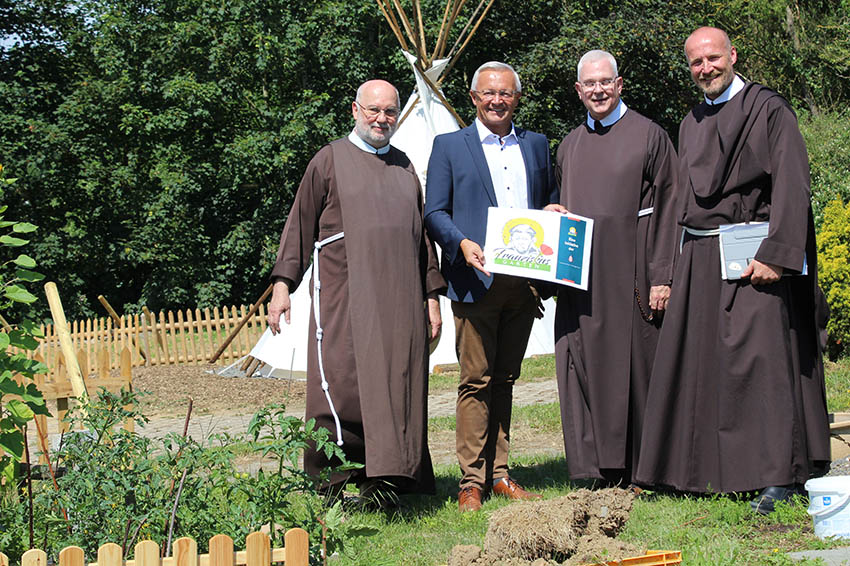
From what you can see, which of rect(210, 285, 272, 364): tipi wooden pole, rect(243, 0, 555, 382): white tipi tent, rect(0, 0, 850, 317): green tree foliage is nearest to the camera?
rect(243, 0, 555, 382): white tipi tent

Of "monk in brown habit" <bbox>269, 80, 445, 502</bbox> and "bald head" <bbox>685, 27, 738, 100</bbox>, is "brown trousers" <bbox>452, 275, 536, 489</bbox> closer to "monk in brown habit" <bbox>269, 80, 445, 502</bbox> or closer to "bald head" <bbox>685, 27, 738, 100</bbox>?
"monk in brown habit" <bbox>269, 80, 445, 502</bbox>

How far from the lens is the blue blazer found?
481 cm

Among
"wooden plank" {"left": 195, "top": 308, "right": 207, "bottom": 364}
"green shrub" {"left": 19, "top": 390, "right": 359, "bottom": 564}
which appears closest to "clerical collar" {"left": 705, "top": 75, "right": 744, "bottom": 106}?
"green shrub" {"left": 19, "top": 390, "right": 359, "bottom": 564}

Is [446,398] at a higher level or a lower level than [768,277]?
lower

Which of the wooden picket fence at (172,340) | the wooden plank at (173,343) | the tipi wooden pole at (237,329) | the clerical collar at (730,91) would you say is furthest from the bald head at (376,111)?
the wooden plank at (173,343)

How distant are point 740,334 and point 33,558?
3054 mm

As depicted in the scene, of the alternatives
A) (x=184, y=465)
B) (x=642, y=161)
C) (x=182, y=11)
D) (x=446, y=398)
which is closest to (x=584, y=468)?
(x=642, y=161)

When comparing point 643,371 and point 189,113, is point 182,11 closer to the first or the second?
point 189,113

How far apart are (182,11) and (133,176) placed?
175 inches

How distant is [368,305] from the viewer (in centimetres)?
470

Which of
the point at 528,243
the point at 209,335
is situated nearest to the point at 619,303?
the point at 528,243

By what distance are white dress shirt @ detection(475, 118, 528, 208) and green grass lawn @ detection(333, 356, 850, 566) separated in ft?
4.94

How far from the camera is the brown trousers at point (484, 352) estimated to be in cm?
483

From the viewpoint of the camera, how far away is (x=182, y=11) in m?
24.6
